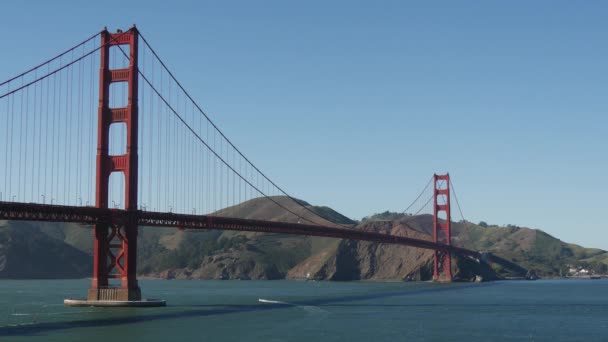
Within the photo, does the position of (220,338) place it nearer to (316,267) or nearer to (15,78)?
(15,78)

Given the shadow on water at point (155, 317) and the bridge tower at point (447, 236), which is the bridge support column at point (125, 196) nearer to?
the shadow on water at point (155, 317)

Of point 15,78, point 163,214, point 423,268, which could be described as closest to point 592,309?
point 163,214

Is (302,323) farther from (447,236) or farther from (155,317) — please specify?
(447,236)

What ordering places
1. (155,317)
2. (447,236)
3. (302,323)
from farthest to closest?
1. (447,236)
2. (155,317)
3. (302,323)

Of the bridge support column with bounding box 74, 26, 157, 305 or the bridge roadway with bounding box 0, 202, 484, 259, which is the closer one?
the bridge roadway with bounding box 0, 202, 484, 259

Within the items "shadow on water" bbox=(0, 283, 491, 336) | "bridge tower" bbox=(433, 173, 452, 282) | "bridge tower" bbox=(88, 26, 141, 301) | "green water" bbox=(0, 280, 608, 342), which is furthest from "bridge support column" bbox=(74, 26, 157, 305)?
"bridge tower" bbox=(433, 173, 452, 282)

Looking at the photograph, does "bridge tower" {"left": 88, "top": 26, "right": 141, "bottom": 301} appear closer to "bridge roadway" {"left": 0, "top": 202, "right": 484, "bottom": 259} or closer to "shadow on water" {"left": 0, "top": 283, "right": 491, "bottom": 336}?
"bridge roadway" {"left": 0, "top": 202, "right": 484, "bottom": 259}

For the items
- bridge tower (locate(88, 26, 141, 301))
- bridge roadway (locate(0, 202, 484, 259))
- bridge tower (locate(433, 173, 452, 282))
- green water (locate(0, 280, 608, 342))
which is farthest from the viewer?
bridge tower (locate(433, 173, 452, 282))

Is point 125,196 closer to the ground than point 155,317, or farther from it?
farther from it

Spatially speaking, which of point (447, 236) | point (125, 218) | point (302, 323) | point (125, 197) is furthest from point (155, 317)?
point (447, 236)

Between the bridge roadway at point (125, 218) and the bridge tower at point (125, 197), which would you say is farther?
the bridge tower at point (125, 197)

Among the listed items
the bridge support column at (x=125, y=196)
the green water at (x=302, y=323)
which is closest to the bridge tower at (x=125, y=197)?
the bridge support column at (x=125, y=196)

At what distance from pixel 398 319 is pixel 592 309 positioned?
24.1 metres

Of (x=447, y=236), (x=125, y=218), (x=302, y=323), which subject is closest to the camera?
Answer: (x=302, y=323)
